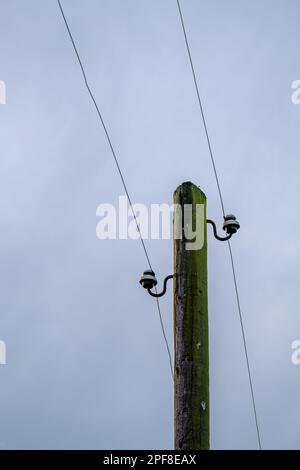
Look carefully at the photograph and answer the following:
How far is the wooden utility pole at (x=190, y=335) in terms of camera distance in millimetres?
5676

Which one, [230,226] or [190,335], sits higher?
[230,226]

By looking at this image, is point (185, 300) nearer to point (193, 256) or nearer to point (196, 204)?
point (193, 256)

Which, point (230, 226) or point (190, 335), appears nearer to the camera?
point (190, 335)

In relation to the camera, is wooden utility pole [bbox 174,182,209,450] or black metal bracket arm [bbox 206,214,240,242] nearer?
wooden utility pole [bbox 174,182,209,450]

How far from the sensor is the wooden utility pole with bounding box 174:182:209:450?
223 inches

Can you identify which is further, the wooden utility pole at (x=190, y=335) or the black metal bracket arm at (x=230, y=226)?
the black metal bracket arm at (x=230, y=226)

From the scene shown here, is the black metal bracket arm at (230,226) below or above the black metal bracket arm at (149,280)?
above

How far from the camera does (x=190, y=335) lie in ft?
19.6

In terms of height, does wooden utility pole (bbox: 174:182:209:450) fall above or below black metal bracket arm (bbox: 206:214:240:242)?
below

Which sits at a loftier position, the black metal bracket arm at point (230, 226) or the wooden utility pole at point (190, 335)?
the black metal bracket arm at point (230, 226)

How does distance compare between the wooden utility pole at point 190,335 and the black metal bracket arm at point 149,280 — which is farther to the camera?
the black metal bracket arm at point 149,280
